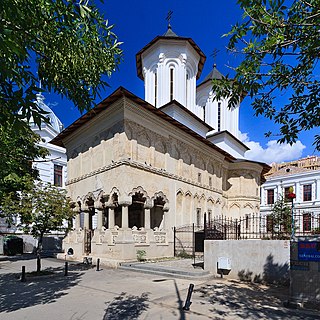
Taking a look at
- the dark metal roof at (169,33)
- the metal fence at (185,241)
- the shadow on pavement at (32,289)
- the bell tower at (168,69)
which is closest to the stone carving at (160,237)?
the metal fence at (185,241)

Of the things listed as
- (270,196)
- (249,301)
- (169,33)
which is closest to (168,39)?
(169,33)

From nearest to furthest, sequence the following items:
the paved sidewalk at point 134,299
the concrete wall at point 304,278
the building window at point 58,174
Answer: the paved sidewalk at point 134,299 → the concrete wall at point 304,278 → the building window at point 58,174

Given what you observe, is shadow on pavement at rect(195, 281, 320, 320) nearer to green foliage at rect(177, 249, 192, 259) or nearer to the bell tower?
green foliage at rect(177, 249, 192, 259)

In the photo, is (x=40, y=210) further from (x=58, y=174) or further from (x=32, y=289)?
(x=58, y=174)

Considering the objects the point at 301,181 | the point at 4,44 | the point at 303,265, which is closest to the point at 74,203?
the point at 303,265

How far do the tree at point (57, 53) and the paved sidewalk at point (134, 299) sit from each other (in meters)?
5.61

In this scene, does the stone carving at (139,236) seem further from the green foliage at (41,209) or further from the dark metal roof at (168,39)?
the dark metal roof at (168,39)

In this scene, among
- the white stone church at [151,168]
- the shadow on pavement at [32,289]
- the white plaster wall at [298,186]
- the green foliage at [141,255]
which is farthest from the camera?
the white plaster wall at [298,186]

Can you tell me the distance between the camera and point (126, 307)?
8.42m

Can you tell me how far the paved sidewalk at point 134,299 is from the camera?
779 cm

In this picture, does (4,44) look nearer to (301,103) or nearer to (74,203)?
(301,103)

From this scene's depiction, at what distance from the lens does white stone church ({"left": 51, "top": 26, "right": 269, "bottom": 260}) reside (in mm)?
18766

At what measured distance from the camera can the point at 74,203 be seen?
23.6m

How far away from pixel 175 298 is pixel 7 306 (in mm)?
4841
